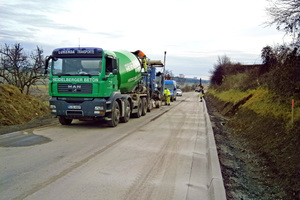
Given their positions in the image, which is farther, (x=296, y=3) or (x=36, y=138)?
(x=36, y=138)

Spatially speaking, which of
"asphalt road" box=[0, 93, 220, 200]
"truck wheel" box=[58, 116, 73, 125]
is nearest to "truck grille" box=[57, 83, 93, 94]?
"truck wheel" box=[58, 116, 73, 125]

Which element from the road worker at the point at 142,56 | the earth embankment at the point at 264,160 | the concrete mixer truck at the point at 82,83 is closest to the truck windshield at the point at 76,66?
the concrete mixer truck at the point at 82,83

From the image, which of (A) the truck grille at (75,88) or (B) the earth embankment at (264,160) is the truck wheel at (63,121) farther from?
(B) the earth embankment at (264,160)

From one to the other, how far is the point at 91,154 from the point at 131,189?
8.82 ft

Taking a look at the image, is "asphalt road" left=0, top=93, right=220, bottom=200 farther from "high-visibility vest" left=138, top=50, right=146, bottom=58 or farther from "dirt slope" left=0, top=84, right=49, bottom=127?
"high-visibility vest" left=138, top=50, right=146, bottom=58

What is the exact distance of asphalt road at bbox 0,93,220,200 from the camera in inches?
187

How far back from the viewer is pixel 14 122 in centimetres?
1498

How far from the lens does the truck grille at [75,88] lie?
11.4 m

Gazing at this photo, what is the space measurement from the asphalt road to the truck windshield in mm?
2607

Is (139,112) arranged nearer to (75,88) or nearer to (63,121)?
(63,121)

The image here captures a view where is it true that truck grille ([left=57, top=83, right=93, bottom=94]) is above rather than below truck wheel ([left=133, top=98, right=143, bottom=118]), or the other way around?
above

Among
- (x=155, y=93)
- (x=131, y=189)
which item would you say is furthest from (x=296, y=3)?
(x=155, y=93)

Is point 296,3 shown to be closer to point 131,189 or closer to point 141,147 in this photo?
point 141,147

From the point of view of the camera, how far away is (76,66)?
11633 millimetres
